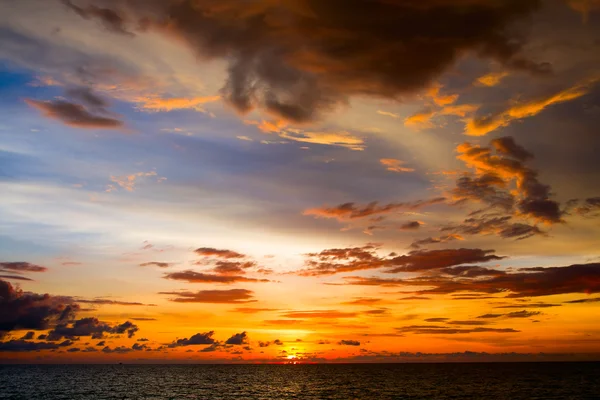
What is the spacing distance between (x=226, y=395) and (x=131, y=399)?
25.6 meters

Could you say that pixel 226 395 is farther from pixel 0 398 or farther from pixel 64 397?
pixel 0 398

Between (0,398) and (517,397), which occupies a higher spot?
(517,397)

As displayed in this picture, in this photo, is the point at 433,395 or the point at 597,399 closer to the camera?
the point at 597,399

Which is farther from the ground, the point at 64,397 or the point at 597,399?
the point at 597,399

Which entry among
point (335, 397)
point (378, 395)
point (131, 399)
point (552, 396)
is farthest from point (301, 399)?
point (552, 396)

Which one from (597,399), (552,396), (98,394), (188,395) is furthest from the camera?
(98,394)

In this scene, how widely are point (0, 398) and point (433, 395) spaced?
11725 centimetres

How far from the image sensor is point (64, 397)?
130 metres

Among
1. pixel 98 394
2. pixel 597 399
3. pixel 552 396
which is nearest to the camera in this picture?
pixel 597 399

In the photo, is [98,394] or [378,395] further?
[98,394]

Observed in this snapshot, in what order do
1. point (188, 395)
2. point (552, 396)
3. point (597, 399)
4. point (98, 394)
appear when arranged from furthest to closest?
point (98, 394) → point (188, 395) → point (552, 396) → point (597, 399)

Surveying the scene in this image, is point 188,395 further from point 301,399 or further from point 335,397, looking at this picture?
point 335,397

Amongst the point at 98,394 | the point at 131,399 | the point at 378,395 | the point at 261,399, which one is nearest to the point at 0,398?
the point at 98,394

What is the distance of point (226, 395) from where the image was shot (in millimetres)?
132000
